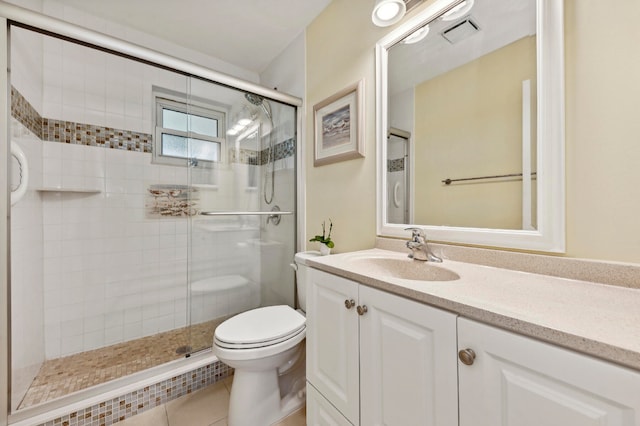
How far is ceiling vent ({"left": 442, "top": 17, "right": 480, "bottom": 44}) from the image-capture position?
1021 millimetres

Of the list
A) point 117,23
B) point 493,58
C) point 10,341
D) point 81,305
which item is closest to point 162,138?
point 117,23

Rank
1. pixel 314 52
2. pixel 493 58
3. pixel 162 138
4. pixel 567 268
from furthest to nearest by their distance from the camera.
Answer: pixel 162 138 < pixel 314 52 < pixel 493 58 < pixel 567 268

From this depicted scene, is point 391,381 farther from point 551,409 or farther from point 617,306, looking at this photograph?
point 617,306

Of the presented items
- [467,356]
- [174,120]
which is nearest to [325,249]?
[467,356]

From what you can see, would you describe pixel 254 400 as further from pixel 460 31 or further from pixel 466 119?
pixel 460 31

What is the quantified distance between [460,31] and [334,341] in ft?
4.49

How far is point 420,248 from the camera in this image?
3.46 ft

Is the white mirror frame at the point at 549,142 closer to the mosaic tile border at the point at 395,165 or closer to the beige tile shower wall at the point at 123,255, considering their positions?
the mosaic tile border at the point at 395,165

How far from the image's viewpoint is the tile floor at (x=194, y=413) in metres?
1.31

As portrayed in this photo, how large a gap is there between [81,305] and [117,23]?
6.86 feet

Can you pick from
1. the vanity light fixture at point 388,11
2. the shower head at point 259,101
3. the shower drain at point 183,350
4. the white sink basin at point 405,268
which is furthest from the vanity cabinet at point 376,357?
the shower head at point 259,101

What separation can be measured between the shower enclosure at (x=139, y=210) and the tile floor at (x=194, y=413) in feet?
0.87

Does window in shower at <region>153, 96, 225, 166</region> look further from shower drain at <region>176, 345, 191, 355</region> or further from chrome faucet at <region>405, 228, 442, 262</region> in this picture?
chrome faucet at <region>405, 228, 442, 262</region>

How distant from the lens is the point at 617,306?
1.80 feet
